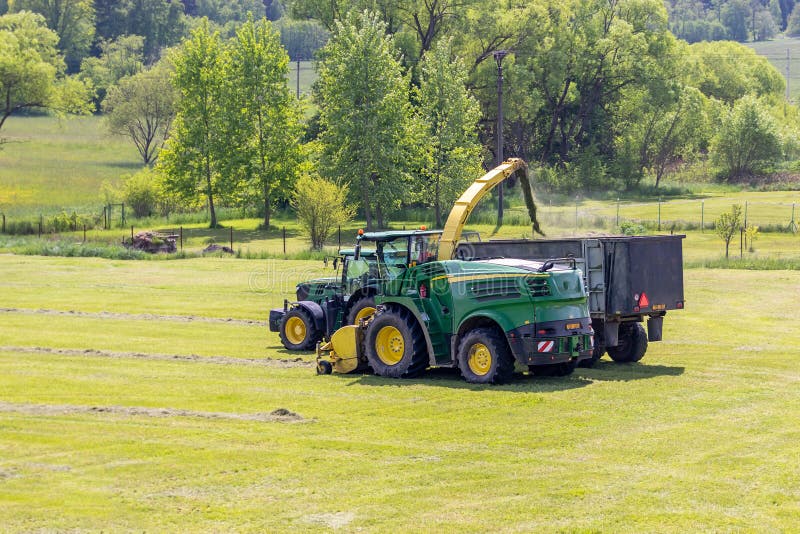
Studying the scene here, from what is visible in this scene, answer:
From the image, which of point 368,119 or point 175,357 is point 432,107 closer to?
point 368,119

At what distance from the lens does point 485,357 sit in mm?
21969

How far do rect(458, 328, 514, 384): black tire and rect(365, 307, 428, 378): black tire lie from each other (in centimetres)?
93

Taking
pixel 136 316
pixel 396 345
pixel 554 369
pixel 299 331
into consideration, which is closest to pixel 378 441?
pixel 396 345

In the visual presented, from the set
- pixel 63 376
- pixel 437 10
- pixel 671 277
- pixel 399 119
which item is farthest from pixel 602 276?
pixel 437 10

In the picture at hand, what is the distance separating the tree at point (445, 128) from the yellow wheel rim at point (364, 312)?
166 feet

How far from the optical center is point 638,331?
25.3m

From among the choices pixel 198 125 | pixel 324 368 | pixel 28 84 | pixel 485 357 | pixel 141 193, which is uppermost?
pixel 28 84

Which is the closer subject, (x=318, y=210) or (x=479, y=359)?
(x=479, y=359)

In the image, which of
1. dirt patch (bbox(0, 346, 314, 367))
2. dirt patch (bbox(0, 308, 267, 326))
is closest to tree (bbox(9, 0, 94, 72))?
dirt patch (bbox(0, 308, 267, 326))

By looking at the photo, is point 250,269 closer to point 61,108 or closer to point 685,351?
point 685,351

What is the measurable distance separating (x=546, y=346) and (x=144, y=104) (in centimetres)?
11244

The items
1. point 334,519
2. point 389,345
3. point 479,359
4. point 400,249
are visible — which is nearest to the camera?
point 334,519

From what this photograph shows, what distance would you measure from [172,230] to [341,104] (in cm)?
1384

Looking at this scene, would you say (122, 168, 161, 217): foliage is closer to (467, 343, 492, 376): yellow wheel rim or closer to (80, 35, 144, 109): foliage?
(467, 343, 492, 376): yellow wheel rim
